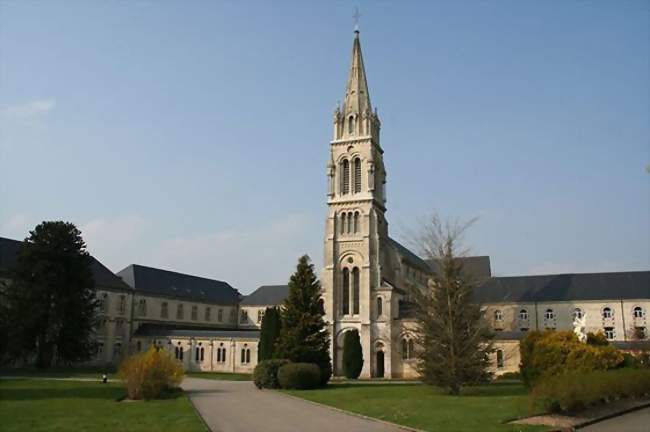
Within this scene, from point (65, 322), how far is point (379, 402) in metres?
36.4

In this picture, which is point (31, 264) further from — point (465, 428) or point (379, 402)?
point (465, 428)

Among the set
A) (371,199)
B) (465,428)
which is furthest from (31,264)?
(465,428)

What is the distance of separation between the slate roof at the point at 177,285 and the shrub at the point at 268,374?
37.0 metres

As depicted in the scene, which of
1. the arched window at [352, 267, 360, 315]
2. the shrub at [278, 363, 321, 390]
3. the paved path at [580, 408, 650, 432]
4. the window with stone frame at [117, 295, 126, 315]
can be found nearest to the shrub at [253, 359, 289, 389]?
the shrub at [278, 363, 321, 390]

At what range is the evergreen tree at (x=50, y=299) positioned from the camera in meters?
50.3

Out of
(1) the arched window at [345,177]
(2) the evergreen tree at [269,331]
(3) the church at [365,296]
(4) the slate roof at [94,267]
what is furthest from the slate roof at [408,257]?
(4) the slate roof at [94,267]

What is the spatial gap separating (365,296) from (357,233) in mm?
6177

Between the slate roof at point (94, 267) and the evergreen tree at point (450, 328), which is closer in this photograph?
the evergreen tree at point (450, 328)

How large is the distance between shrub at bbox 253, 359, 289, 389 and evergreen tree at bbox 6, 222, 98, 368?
23596mm

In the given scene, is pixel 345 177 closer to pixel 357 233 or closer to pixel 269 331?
pixel 357 233

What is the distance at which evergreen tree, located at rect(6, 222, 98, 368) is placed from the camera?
165ft

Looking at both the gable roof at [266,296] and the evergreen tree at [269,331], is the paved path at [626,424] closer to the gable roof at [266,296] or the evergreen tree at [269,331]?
the evergreen tree at [269,331]

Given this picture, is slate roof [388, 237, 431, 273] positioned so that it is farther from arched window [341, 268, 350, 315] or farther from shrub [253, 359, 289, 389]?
shrub [253, 359, 289, 389]

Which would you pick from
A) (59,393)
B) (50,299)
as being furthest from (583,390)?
(50,299)
